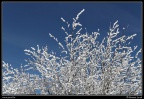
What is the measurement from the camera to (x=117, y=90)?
7.15 m

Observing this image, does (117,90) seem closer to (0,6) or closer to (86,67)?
(86,67)

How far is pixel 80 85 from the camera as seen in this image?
23.2ft

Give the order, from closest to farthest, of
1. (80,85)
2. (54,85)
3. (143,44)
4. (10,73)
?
(143,44), (80,85), (54,85), (10,73)

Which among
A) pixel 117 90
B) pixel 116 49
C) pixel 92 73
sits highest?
pixel 116 49

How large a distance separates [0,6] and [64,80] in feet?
8.13

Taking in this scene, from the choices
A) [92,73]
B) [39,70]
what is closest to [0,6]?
[39,70]

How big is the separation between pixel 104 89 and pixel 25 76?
7.23 ft

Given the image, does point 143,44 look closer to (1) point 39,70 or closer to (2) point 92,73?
(2) point 92,73

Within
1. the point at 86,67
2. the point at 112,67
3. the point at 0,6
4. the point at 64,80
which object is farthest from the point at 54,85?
A: the point at 0,6

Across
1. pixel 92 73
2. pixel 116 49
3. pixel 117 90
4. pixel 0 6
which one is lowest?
pixel 117 90

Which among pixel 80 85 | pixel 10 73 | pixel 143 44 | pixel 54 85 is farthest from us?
pixel 10 73

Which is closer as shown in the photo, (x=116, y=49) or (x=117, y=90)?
(x=117, y=90)

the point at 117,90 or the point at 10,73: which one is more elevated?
the point at 10,73

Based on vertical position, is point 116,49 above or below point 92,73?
above
